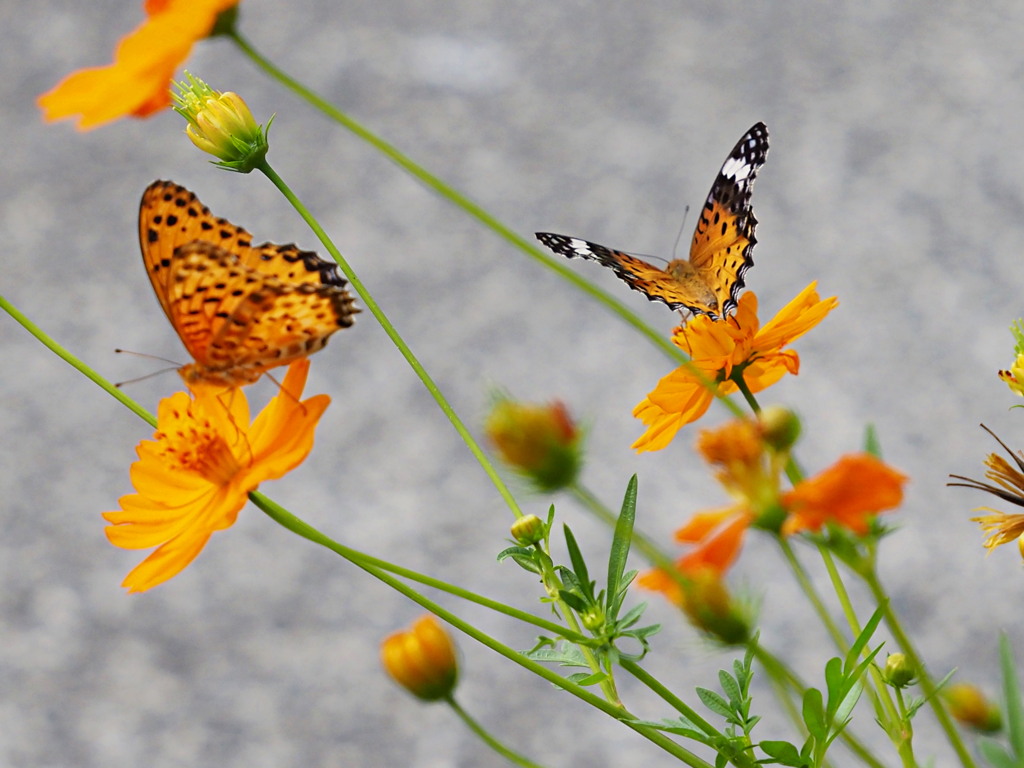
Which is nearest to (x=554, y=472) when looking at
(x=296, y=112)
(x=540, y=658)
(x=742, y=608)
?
(x=742, y=608)

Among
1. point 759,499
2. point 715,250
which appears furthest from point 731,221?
point 759,499

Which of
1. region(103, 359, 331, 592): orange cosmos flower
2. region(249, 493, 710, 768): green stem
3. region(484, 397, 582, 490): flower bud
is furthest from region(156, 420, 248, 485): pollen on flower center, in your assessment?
region(484, 397, 582, 490): flower bud

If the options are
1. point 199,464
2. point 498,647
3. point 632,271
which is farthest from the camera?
point 632,271

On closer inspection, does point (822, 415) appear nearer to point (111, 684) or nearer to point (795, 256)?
point (795, 256)

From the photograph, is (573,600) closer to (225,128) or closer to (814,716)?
(814,716)

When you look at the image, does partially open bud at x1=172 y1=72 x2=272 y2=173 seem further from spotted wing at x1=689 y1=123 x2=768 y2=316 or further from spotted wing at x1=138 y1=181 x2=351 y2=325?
spotted wing at x1=689 y1=123 x2=768 y2=316

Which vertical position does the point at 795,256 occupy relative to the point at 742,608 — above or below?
above
